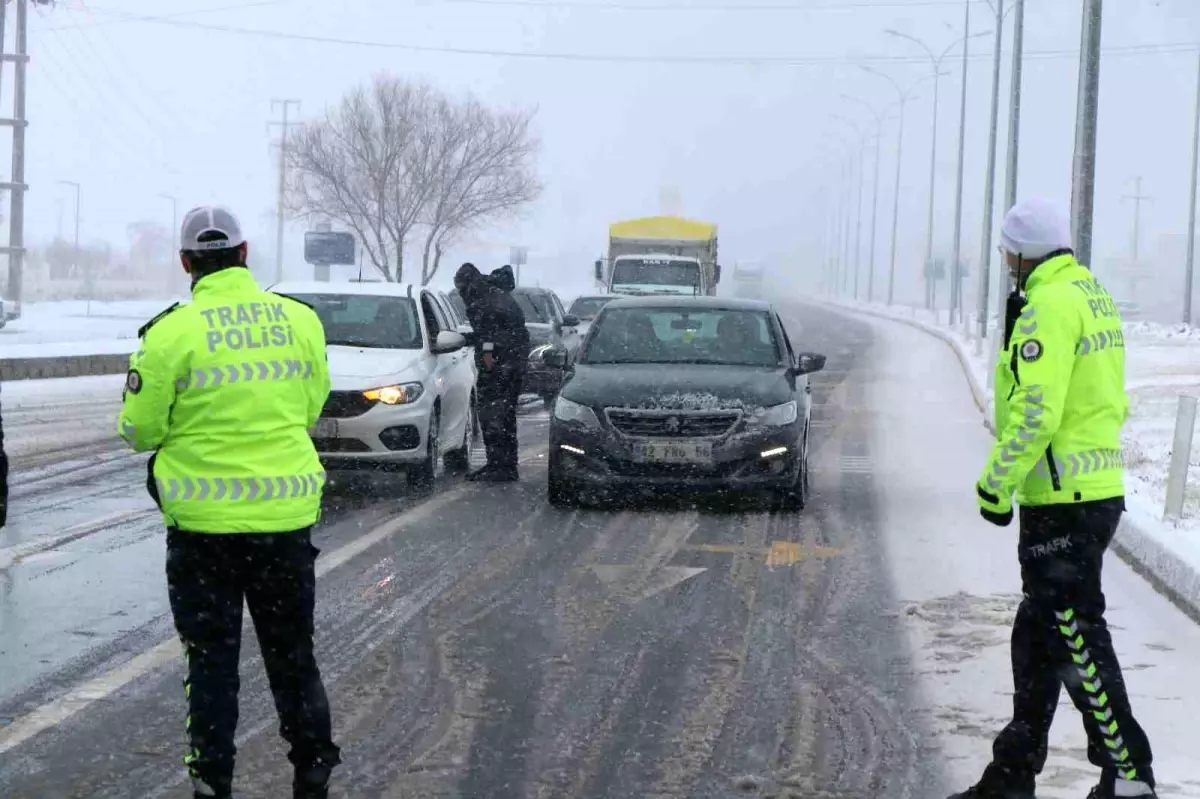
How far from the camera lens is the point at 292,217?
223 ft

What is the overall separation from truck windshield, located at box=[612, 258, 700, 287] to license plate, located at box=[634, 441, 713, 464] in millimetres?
23274

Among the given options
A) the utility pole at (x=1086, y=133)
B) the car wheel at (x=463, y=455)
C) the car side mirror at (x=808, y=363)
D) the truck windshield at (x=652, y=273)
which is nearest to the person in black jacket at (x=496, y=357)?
the car wheel at (x=463, y=455)

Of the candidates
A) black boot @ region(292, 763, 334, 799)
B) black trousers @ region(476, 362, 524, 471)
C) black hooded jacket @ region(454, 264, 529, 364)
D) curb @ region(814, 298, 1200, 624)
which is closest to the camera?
black boot @ region(292, 763, 334, 799)

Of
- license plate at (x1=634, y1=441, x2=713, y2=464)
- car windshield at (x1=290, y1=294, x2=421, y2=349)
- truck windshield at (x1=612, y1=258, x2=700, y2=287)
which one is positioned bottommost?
license plate at (x1=634, y1=441, x2=713, y2=464)

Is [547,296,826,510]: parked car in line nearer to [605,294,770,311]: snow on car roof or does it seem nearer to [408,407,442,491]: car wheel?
[605,294,770,311]: snow on car roof

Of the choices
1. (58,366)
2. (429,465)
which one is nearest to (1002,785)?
(429,465)

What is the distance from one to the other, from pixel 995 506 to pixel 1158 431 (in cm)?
1555

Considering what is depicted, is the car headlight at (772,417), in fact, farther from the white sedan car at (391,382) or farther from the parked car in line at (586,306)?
the parked car in line at (586,306)

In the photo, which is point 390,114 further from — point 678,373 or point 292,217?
point 678,373

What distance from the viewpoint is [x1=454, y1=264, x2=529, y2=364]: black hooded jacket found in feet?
48.4

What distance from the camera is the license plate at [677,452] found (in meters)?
12.6

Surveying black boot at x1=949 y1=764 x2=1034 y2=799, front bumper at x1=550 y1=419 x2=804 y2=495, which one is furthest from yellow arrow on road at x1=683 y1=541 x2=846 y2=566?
black boot at x1=949 y1=764 x2=1034 y2=799

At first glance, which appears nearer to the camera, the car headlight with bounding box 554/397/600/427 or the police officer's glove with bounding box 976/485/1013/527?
the police officer's glove with bounding box 976/485/1013/527

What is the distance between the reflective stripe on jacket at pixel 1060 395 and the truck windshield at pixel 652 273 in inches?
1194
